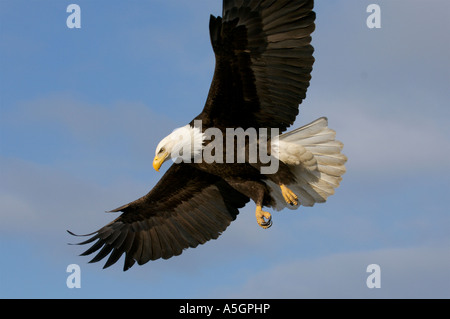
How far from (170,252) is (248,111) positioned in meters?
2.50

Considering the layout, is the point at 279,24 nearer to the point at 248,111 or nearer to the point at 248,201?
the point at 248,111

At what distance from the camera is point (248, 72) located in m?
8.66

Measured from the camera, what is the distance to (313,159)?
9.17 metres

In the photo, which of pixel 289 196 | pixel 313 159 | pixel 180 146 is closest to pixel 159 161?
pixel 180 146

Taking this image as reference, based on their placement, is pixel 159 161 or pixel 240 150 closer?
pixel 240 150

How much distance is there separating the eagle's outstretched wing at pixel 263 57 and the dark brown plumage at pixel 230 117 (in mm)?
11

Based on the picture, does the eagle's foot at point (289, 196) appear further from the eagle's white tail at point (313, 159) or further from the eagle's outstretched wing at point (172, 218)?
the eagle's outstretched wing at point (172, 218)

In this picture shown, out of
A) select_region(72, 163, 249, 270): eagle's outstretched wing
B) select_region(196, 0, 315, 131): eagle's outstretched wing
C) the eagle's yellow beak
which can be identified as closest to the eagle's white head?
the eagle's yellow beak

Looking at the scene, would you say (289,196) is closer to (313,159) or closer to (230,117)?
(313,159)

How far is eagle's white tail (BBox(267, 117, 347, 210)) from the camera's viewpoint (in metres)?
9.02

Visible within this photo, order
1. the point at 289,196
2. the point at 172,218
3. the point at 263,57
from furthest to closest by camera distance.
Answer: the point at 172,218
the point at 289,196
the point at 263,57

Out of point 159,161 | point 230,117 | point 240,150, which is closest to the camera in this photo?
point 230,117

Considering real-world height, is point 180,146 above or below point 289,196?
above

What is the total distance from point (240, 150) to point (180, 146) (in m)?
0.72
